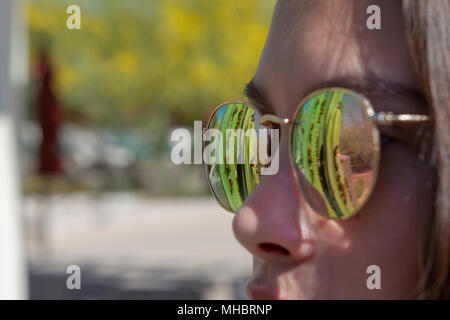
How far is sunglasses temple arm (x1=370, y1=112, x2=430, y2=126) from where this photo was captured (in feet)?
2.44

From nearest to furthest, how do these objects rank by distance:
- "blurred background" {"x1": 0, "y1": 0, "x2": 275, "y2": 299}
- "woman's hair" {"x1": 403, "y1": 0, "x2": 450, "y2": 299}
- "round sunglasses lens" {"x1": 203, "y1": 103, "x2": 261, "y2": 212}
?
1. "woman's hair" {"x1": 403, "y1": 0, "x2": 450, "y2": 299}
2. "round sunglasses lens" {"x1": 203, "y1": 103, "x2": 261, "y2": 212}
3. "blurred background" {"x1": 0, "y1": 0, "x2": 275, "y2": 299}

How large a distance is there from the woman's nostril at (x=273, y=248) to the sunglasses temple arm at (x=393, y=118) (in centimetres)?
21

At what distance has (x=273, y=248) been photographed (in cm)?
83

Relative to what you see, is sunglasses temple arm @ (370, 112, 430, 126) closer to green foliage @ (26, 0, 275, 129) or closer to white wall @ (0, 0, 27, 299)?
white wall @ (0, 0, 27, 299)

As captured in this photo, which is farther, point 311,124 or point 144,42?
point 144,42

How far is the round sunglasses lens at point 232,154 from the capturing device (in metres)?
1.02

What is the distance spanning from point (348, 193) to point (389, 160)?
7 cm

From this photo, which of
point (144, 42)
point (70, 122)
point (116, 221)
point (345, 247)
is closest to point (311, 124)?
point (345, 247)

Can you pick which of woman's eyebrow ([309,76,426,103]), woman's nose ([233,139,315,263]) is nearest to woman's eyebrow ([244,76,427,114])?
woman's eyebrow ([309,76,426,103])

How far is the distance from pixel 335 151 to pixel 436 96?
0.52ft

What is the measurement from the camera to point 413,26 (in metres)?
0.73

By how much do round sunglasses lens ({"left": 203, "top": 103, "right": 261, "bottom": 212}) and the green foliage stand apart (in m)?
8.68
